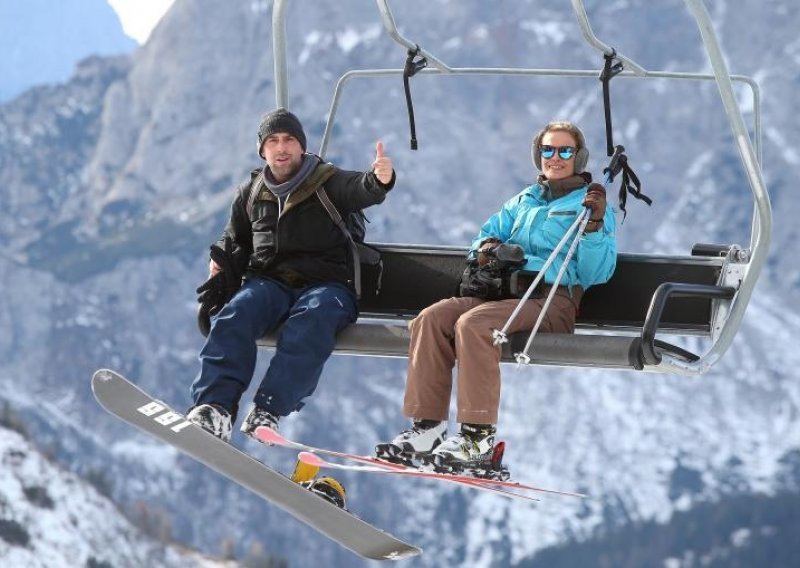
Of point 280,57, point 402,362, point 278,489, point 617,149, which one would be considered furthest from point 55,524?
point 278,489

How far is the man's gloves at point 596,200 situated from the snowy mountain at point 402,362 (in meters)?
152

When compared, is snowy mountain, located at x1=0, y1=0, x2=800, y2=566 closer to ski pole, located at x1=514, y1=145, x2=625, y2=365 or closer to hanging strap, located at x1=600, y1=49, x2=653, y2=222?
hanging strap, located at x1=600, y1=49, x2=653, y2=222

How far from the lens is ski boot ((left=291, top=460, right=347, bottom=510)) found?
19.5 feet

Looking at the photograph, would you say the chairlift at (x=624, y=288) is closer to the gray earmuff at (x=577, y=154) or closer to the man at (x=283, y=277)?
the man at (x=283, y=277)

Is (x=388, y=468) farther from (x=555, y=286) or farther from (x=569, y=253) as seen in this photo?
(x=569, y=253)

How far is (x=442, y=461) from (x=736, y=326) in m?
1.38

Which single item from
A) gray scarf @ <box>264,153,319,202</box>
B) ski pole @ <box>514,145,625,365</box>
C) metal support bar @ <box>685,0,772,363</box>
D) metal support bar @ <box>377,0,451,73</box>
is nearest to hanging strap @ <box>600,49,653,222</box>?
ski pole @ <box>514,145,625,365</box>

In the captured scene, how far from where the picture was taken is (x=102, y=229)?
19612 cm

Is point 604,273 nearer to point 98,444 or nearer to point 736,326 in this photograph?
point 736,326

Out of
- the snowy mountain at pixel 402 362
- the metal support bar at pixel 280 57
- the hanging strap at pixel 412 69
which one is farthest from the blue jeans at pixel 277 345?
the snowy mountain at pixel 402 362

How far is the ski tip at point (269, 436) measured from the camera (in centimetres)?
576

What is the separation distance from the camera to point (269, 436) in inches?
229

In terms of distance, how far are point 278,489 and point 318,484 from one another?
298mm

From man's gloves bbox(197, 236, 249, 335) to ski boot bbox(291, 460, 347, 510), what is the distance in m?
0.82
